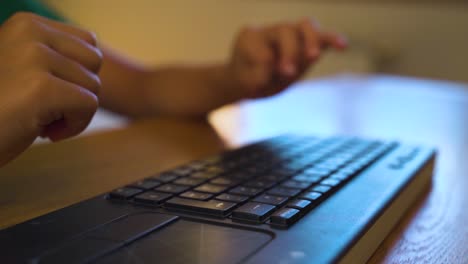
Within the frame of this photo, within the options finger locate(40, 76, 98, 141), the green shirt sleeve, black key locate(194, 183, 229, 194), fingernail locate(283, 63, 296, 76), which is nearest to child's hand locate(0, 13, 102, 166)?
finger locate(40, 76, 98, 141)

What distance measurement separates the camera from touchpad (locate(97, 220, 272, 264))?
0.29m

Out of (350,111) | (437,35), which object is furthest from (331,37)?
(437,35)

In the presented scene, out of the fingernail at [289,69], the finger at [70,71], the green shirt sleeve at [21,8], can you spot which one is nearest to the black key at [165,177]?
the finger at [70,71]

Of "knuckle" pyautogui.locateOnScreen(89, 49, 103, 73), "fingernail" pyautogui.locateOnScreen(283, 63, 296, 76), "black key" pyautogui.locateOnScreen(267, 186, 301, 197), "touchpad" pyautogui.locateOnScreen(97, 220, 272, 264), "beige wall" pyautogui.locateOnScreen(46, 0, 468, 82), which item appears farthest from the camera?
"beige wall" pyautogui.locateOnScreen(46, 0, 468, 82)

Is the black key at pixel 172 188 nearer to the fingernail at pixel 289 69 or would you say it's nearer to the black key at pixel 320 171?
the black key at pixel 320 171

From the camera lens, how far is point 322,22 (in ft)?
8.36

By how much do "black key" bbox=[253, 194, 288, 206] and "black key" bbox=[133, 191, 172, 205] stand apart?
63 millimetres

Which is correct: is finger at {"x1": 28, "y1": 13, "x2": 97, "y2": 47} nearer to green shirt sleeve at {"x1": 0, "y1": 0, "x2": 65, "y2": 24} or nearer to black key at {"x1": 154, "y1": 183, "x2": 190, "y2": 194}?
black key at {"x1": 154, "y1": 183, "x2": 190, "y2": 194}

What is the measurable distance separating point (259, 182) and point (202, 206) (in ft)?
0.26

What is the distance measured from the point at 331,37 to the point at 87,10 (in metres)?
3.04

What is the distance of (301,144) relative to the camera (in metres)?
0.61

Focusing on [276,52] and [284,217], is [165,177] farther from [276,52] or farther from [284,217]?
[276,52]

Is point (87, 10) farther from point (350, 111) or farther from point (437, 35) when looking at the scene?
point (350, 111)

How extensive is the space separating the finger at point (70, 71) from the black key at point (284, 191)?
18 cm
